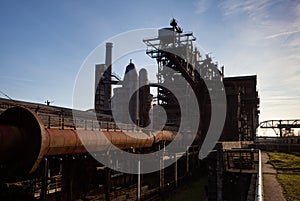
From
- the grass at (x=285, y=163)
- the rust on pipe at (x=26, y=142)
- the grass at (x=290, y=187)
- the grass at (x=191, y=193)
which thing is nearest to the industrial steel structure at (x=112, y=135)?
the rust on pipe at (x=26, y=142)

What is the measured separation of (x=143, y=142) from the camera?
56.8ft

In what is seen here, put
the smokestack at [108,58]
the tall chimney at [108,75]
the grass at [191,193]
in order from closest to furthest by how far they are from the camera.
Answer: the grass at [191,193], the tall chimney at [108,75], the smokestack at [108,58]

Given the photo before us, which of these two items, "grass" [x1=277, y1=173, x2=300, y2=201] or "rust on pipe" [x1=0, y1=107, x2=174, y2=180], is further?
"grass" [x1=277, y1=173, x2=300, y2=201]

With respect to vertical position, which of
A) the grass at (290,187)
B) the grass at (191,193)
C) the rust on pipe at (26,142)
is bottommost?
the grass at (191,193)

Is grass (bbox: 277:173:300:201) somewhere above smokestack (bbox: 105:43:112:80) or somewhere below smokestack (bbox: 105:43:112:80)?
below

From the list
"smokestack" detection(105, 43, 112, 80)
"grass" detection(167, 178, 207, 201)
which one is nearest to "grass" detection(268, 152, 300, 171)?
"grass" detection(167, 178, 207, 201)

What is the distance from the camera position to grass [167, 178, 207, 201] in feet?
62.7

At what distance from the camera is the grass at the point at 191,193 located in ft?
62.7

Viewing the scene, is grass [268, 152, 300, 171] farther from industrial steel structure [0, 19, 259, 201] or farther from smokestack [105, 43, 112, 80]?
smokestack [105, 43, 112, 80]

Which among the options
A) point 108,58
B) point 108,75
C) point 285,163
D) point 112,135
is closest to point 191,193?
point 285,163

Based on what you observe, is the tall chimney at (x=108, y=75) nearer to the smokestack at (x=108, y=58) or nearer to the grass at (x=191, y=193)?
the smokestack at (x=108, y=58)

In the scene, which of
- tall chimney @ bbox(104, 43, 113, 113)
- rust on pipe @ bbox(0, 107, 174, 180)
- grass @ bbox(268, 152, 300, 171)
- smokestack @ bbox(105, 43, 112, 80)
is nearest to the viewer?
rust on pipe @ bbox(0, 107, 174, 180)

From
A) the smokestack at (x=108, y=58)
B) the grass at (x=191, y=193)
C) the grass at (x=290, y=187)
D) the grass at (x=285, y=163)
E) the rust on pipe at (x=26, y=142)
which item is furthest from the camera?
the smokestack at (x=108, y=58)

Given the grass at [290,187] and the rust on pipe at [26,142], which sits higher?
the rust on pipe at [26,142]
